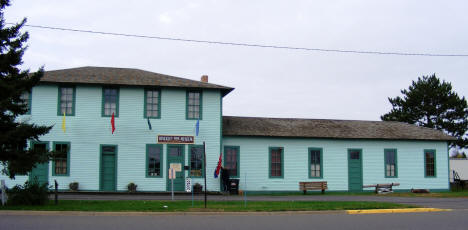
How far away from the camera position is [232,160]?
27875mm

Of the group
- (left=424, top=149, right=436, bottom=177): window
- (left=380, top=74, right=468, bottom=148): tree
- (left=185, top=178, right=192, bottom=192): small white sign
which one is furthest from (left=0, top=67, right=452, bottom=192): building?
(left=380, top=74, right=468, bottom=148): tree

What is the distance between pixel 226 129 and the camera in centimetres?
2816

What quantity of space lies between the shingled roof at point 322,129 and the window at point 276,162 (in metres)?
0.95

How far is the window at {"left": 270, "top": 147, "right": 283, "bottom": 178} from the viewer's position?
2845 centimetres

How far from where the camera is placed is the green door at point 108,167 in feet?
84.6

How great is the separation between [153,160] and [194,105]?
11.9 feet

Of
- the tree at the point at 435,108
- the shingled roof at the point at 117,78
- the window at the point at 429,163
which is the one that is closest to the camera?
the shingled roof at the point at 117,78

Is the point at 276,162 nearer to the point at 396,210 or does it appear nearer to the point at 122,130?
the point at 122,130

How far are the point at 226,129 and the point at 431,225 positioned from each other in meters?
16.5

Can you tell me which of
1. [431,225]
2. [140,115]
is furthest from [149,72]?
[431,225]

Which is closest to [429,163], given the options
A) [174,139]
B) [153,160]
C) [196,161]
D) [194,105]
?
[196,161]

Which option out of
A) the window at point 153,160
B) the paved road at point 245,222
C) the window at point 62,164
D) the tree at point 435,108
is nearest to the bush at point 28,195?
the paved road at point 245,222

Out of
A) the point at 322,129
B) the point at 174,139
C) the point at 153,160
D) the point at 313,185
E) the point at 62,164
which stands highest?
the point at 322,129

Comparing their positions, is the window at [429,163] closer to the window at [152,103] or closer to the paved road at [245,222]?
the paved road at [245,222]
